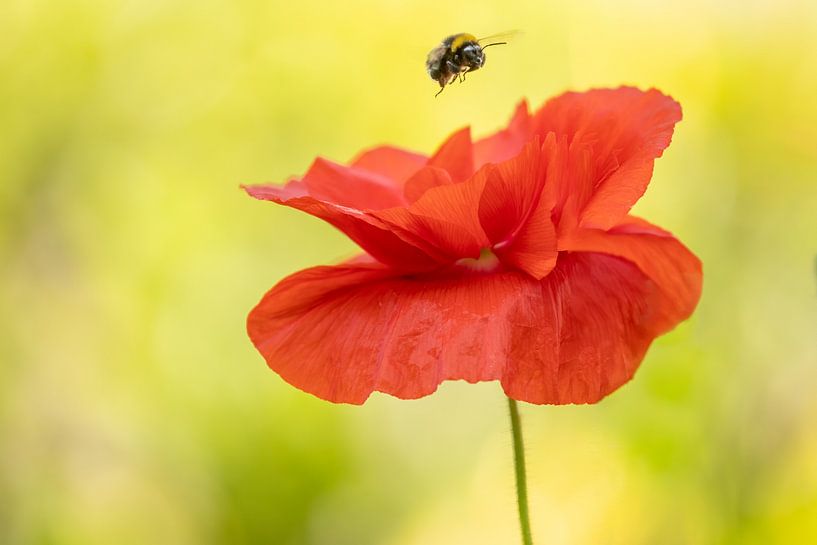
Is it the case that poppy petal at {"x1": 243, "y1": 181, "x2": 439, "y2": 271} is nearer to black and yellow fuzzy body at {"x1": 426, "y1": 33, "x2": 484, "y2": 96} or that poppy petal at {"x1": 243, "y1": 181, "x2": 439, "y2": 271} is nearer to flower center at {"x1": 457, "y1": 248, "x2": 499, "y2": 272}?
flower center at {"x1": 457, "y1": 248, "x2": 499, "y2": 272}

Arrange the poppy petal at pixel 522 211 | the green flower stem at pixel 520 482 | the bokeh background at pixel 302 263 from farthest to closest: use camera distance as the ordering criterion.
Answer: the bokeh background at pixel 302 263, the poppy petal at pixel 522 211, the green flower stem at pixel 520 482

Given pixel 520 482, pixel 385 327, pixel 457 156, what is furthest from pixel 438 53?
pixel 520 482

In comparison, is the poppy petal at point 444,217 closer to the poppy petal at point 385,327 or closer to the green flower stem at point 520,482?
the poppy petal at point 385,327

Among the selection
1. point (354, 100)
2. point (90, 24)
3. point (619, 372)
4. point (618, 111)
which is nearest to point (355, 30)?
point (354, 100)

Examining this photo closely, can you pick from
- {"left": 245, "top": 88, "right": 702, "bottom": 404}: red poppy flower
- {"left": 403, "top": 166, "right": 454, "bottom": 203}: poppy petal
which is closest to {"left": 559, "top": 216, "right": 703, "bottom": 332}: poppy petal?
{"left": 245, "top": 88, "right": 702, "bottom": 404}: red poppy flower

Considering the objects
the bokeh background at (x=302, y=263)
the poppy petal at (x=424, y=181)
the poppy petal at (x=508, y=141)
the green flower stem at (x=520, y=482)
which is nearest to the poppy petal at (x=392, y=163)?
the poppy petal at (x=508, y=141)

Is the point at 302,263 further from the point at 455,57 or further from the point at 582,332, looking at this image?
the point at 582,332

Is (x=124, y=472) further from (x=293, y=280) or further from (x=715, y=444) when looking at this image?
(x=293, y=280)
